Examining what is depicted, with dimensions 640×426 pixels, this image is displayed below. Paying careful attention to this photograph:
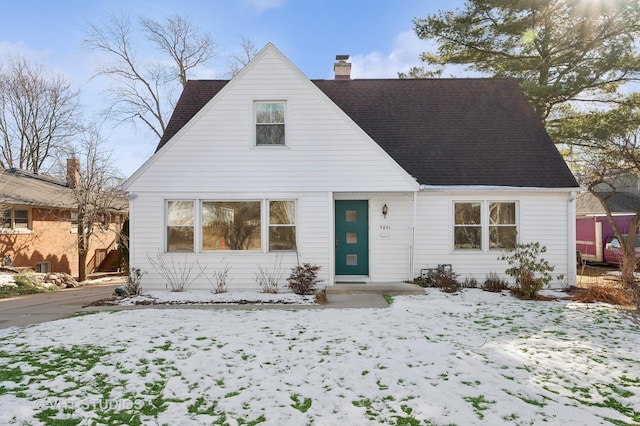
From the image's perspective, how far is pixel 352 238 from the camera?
11297mm

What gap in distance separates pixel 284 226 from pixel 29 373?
661 cm

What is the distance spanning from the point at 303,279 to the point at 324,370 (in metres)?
5.15

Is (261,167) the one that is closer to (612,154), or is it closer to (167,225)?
(167,225)

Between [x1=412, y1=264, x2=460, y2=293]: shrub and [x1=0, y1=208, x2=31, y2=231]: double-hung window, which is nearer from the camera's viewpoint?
[x1=412, y1=264, x2=460, y2=293]: shrub

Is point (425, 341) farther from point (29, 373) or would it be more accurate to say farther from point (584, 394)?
point (29, 373)

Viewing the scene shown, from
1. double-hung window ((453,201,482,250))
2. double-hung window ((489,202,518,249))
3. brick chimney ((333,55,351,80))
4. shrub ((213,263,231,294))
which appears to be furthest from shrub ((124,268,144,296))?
brick chimney ((333,55,351,80))

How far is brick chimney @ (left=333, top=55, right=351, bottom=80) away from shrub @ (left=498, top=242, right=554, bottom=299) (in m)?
8.96

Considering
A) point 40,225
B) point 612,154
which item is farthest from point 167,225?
point 612,154

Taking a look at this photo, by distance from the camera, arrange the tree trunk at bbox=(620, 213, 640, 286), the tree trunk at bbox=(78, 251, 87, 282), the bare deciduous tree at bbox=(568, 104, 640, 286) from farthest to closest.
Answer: the tree trunk at bbox=(78, 251, 87, 282) < the bare deciduous tree at bbox=(568, 104, 640, 286) < the tree trunk at bbox=(620, 213, 640, 286)

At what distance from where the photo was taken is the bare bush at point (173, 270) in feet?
34.5

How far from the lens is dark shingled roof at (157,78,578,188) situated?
452 inches

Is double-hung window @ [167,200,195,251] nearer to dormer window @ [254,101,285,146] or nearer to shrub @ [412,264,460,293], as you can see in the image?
dormer window @ [254,101,285,146]

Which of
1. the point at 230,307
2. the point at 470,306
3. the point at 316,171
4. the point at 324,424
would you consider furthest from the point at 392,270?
the point at 324,424

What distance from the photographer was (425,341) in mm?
6039
